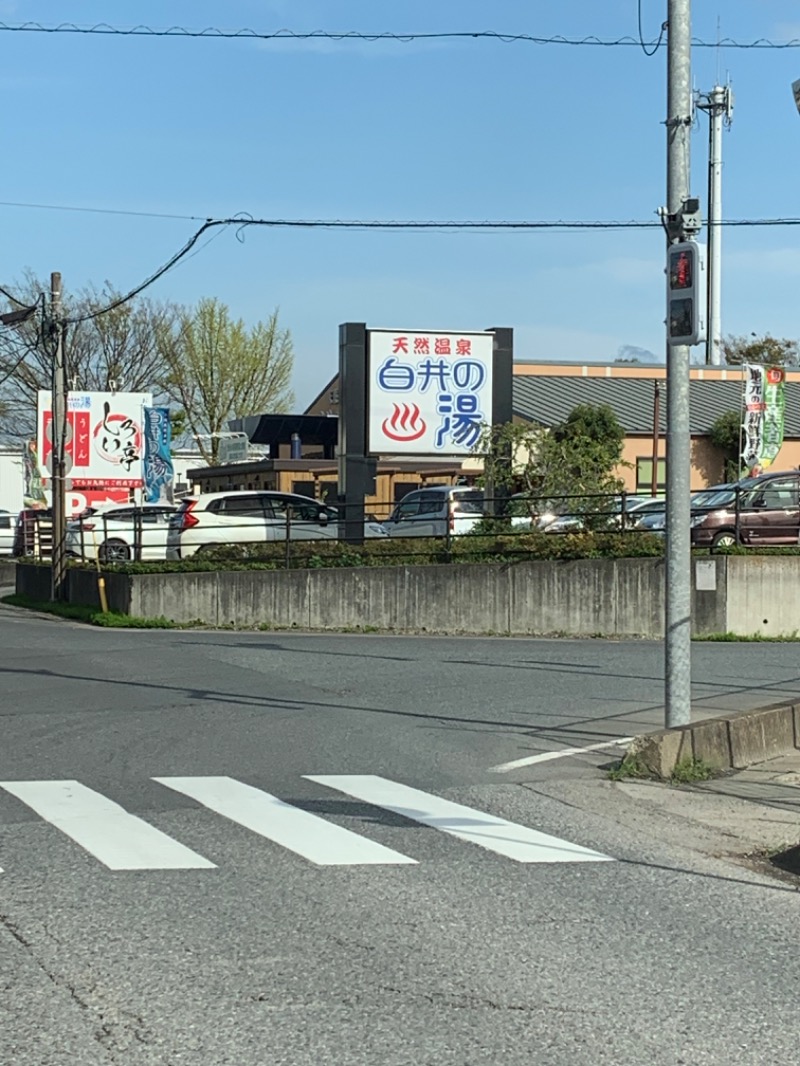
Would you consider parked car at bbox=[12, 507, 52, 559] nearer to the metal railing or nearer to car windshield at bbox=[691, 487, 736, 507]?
the metal railing

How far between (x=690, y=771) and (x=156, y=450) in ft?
92.9

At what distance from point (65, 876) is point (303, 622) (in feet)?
58.2

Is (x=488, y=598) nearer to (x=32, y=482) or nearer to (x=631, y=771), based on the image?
(x=631, y=771)

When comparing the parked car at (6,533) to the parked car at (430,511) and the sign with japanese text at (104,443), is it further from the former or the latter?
the parked car at (430,511)

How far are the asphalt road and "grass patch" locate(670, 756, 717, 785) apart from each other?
66 cm

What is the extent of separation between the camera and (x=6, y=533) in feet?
156

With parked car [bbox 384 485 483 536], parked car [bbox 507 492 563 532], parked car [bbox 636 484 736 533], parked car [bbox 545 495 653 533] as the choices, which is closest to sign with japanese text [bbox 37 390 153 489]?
parked car [bbox 384 485 483 536]

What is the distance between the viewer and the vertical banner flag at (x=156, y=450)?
3681 centimetres

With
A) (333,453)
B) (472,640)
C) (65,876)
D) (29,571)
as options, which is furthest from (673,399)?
(333,453)

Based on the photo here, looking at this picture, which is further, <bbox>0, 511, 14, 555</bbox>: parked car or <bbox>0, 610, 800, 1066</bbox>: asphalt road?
<bbox>0, 511, 14, 555</bbox>: parked car

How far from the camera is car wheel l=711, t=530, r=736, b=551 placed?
25.1 m

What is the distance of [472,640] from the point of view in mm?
22516

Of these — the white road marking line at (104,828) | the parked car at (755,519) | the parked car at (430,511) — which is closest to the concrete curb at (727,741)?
the white road marking line at (104,828)

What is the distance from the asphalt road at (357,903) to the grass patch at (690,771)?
0.66 metres
